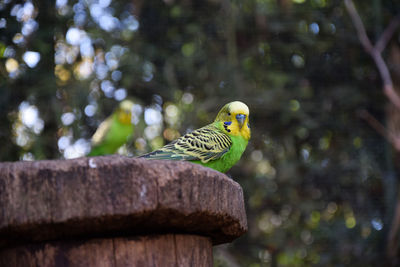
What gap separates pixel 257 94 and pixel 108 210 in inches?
141

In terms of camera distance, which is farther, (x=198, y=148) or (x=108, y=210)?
(x=198, y=148)

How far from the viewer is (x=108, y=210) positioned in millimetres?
1210

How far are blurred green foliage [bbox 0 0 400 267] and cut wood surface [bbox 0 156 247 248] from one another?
2796 millimetres

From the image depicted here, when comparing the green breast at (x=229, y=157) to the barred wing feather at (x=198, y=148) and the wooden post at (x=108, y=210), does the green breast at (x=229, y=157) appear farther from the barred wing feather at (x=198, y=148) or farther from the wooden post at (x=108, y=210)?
the wooden post at (x=108, y=210)

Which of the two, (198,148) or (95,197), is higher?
(95,197)

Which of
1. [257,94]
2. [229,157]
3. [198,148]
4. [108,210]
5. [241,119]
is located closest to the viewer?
[108,210]

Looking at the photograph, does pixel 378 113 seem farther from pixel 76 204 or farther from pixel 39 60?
pixel 76 204

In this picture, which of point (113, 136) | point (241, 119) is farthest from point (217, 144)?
point (113, 136)

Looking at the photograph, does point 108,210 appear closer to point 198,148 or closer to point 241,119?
point 198,148

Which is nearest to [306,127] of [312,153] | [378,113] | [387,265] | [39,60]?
[312,153]

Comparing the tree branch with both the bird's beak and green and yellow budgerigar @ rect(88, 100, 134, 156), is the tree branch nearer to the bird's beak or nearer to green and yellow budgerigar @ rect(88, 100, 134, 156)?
the bird's beak

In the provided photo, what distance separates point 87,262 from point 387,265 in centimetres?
373

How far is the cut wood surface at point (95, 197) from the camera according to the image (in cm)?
120

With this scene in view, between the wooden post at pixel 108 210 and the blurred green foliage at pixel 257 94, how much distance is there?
2.76m
